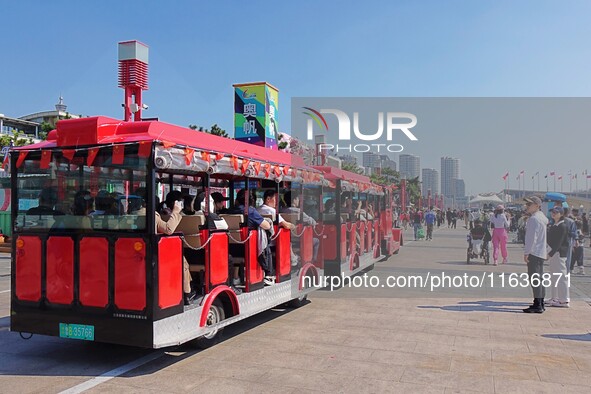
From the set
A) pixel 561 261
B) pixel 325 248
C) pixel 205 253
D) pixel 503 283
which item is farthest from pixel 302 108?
pixel 205 253

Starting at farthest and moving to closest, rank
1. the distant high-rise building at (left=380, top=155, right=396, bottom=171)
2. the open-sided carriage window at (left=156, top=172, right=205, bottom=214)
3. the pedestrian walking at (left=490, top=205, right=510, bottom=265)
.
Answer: the distant high-rise building at (left=380, top=155, right=396, bottom=171) → the pedestrian walking at (left=490, top=205, right=510, bottom=265) → the open-sided carriage window at (left=156, top=172, right=205, bottom=214)

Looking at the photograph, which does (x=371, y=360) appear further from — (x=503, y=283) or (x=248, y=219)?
(x=503, y=283)

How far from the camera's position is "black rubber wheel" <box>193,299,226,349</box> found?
20.7 feet

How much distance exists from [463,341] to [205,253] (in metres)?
3.55

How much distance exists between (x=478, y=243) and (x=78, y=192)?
13577 mm

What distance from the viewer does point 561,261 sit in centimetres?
934

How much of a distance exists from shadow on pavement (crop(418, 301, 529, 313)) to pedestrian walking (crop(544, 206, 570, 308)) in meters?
0.59

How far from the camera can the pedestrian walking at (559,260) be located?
9219 mm

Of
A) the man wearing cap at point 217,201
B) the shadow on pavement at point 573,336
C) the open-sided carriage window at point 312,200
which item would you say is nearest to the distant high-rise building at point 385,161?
the open-sided carriage window at point 312,200

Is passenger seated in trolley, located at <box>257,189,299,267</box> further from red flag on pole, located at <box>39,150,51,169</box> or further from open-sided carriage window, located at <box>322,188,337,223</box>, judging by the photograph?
red flag on pole, located at <box>39,150,51,169</box>

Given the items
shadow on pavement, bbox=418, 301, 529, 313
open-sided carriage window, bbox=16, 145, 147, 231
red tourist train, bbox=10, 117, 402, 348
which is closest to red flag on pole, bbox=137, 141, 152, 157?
red tourist train, bbox=10, 117, 402, 348

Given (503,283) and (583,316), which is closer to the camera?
(583,316)

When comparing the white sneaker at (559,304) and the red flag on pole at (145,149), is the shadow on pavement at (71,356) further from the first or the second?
the white sneaker at (559,304)

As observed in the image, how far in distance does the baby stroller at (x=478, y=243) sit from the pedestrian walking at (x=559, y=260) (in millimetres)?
6905
